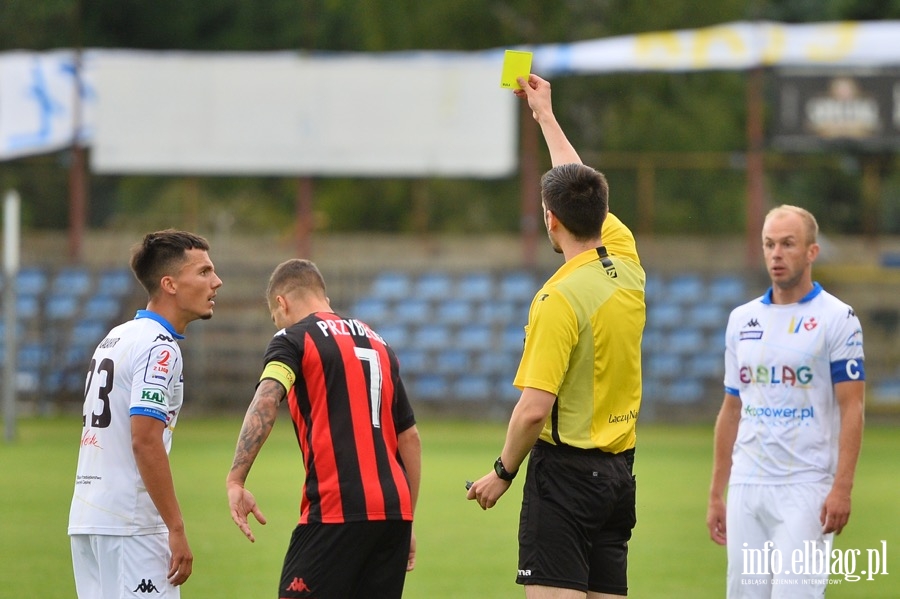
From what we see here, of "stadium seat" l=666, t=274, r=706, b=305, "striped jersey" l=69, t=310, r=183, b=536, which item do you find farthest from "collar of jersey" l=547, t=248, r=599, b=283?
"stadium seat" l=666, t=274, r=706, b=305

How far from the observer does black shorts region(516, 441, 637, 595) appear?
509 centimetres

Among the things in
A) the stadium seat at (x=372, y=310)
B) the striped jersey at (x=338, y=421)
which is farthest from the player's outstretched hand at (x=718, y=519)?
the stadium seat at (x=372, y=310)

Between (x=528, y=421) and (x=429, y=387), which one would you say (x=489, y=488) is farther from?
(x=429, y=387)

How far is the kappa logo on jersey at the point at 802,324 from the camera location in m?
6.20

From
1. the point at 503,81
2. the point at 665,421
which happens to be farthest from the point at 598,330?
the point at 665,421

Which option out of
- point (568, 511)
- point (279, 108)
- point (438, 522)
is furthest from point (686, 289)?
point (568, 511)

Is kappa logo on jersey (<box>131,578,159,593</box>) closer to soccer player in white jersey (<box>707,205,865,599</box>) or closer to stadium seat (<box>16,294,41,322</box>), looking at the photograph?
soccer player in white jersey (<box>707,205,865,599</box>)

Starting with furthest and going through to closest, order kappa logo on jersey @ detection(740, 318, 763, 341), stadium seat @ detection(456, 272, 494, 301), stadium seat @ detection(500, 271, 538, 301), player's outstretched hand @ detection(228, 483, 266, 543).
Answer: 1. stadium seat @ detection(456, 272, 494, 301)
2. stadium seat @ detection(500, 271, 538, 301)
3. kappa logo on jersey @ detection(740, 318, 763, 341)
4. player's outstretched hand @ detection(228, 483, 266, 543)

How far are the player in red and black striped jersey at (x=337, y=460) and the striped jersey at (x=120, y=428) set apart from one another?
342mm

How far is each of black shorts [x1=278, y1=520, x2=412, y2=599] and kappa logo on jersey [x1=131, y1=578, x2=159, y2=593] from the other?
0.48 m

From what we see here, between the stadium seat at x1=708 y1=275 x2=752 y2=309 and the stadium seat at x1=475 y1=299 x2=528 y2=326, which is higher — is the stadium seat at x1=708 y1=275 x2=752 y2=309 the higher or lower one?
the higher one

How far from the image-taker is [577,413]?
5164mm

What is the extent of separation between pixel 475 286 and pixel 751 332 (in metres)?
22.0

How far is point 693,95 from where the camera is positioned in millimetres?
38062
